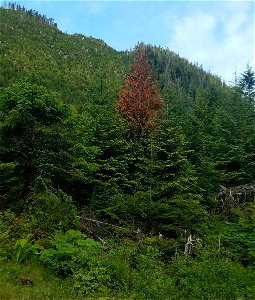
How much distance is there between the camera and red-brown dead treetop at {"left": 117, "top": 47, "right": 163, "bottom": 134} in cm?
1952

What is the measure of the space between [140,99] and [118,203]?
797 cm

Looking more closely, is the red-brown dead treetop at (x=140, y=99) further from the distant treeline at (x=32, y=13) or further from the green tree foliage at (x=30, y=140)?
the distant treeline at (x=32, y=13)

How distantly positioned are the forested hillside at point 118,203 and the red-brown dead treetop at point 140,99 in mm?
56

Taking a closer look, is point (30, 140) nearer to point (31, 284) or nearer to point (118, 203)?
point (118, 203)

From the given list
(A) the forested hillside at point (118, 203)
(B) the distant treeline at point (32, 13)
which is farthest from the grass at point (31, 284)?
(B) the distant treeline at point (32, 13)

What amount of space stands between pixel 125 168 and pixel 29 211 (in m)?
4.88

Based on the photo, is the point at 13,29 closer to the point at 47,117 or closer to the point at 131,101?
the point at 131,101

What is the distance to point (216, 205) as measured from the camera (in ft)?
56.8

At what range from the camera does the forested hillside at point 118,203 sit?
9.70 m

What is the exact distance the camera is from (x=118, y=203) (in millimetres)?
14000

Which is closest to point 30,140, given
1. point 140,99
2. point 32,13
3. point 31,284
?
point 31,284

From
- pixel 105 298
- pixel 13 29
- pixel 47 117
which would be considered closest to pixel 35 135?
pixel 47 117

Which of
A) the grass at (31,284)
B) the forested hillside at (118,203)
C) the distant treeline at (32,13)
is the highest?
the distant treeline at (32,13)

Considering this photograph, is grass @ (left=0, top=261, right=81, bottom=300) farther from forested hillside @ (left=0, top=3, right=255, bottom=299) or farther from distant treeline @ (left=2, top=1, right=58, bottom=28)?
distant treeline @ (left=2, top=1, right=58, bottom=28)
